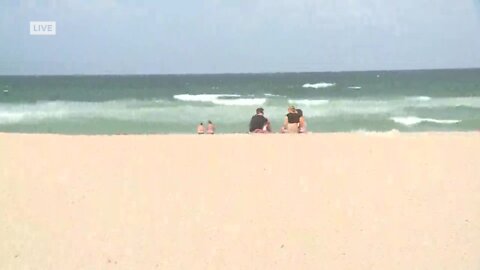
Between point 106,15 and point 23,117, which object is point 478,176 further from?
point 23,117

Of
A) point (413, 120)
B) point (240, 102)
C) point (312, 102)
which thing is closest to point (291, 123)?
point (240, 102)

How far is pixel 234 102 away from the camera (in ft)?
11.2

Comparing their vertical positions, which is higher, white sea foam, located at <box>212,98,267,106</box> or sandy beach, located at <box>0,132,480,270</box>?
white sea foam, located at <box>212,98,267,106</box>

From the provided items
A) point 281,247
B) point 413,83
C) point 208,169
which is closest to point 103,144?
point 208,169

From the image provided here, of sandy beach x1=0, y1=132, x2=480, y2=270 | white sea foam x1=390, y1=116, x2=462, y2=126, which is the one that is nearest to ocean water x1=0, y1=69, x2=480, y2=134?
white sea foam x1=390, y1=116, x2=462, y2=126

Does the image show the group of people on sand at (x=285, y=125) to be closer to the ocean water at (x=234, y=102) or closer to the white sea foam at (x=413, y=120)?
the ocean water at (x=234, y=102)

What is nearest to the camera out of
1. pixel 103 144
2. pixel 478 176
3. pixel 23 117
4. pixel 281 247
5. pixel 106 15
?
pixel 281 247

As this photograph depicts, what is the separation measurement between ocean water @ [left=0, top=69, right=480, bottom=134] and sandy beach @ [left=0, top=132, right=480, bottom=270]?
339 millimetres

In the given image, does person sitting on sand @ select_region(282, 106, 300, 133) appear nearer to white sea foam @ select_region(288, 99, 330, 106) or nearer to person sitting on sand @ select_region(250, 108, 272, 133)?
person sitting on sand @ select_region(250, 108, 272, 133)

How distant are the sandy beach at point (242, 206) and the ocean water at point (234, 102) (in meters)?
0.34

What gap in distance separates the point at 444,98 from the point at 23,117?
236cm

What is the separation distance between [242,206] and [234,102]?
174 centimetres

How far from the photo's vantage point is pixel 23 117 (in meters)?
3.12

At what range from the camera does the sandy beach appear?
1369 millimetres
